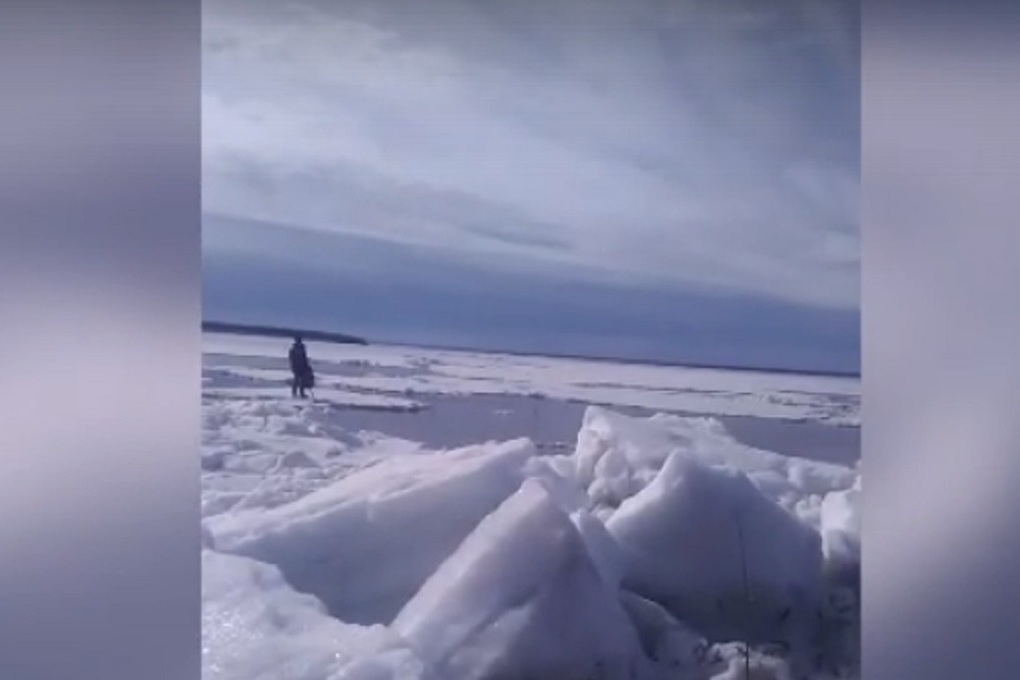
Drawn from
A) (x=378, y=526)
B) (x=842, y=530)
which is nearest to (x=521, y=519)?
(x=378, y=526)

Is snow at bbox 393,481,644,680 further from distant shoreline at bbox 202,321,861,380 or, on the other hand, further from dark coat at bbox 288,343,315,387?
dark coat at bbox 288,343,315,387

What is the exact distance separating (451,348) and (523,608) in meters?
0.54

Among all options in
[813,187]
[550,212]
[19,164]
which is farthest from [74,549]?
[813,187]

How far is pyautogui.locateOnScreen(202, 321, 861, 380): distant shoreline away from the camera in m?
2.32

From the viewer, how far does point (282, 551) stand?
2318 millimetres

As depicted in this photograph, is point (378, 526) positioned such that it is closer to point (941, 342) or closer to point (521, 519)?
point (521, 519)

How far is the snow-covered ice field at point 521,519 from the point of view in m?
2.31

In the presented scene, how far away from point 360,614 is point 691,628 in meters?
0.67

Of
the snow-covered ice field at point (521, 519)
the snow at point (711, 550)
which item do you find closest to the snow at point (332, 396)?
the snow-covered ice field at point (521, 519)

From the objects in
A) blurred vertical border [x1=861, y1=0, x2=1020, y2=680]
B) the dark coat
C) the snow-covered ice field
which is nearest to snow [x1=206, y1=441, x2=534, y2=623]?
the snow-covered ice field

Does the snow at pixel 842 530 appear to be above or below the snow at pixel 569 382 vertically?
below

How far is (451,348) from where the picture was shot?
Result: 241 cm

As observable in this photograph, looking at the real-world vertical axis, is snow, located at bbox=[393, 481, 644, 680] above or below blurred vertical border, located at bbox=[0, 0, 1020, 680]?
below

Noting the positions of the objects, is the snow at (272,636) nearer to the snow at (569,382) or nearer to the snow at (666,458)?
the snow at (569,382)
